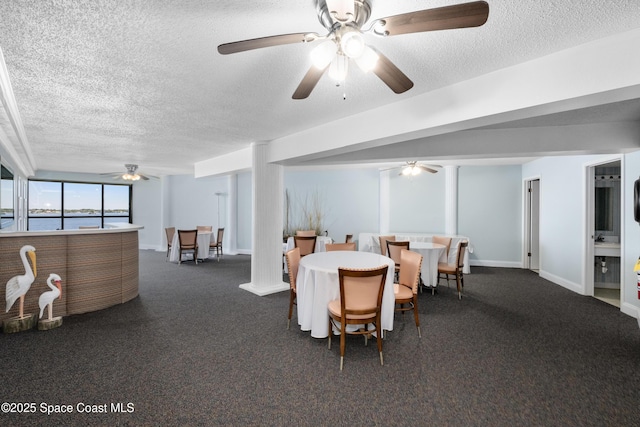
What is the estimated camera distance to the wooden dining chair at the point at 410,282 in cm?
317

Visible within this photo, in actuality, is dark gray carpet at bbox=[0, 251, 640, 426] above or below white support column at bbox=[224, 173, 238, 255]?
below

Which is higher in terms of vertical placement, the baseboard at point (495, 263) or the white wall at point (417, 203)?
the white wall at point (417, 203)

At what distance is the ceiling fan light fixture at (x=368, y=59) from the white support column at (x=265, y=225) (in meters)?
Answer: 3.51

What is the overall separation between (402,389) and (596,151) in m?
3.79

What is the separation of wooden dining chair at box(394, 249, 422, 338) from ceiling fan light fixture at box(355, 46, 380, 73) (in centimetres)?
218

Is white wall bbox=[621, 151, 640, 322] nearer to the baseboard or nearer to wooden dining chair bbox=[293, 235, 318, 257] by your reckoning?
the baseboard

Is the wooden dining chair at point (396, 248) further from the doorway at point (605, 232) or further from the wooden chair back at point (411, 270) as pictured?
the doorway at point (605, 232)

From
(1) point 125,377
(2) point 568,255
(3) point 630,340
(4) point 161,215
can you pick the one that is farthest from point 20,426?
(4) point 161,215

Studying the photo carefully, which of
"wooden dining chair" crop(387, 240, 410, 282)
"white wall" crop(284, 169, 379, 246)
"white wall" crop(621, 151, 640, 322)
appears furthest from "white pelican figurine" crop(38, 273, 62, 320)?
"white wall" crop(621, 151, 640, 322)

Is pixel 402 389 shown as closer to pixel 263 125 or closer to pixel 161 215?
pixel 263 125

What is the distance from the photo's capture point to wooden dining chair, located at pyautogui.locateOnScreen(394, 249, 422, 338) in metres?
3.17

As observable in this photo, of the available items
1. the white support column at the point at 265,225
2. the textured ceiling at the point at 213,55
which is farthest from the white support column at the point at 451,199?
the textured ceiling at the point at 213,55

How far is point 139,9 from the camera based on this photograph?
5.40ft

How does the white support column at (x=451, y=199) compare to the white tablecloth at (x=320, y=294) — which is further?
the white support column at (x=451, y=199)
